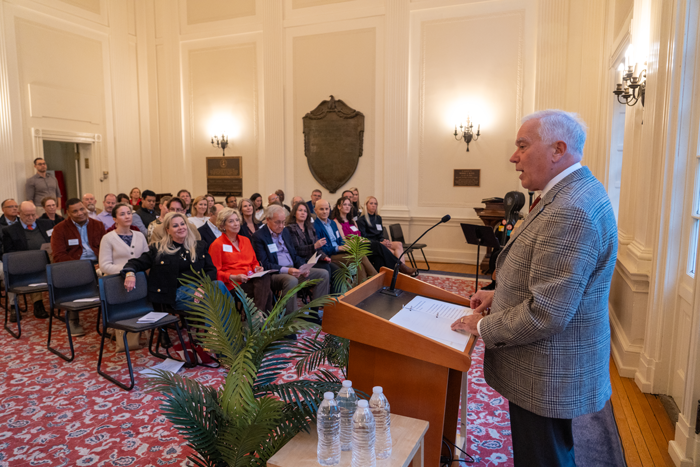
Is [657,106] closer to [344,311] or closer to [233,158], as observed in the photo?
[344,311]

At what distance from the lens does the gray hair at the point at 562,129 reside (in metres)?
1.57

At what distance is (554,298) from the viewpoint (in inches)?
57.2

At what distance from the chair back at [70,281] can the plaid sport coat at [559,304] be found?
13.3 ft

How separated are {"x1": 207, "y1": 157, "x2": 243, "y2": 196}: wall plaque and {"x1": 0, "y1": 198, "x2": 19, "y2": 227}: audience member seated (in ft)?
14.7

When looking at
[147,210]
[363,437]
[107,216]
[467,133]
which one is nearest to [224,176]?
[147,210]

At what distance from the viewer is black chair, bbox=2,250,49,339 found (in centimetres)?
471

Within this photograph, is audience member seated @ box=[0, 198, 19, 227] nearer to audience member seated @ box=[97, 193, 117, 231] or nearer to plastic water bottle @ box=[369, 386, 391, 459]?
audience member seated @ box=[97, 193, 117, 231]

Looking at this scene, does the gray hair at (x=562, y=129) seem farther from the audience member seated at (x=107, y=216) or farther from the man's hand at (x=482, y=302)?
the audience member seated at (x=107, y=216)

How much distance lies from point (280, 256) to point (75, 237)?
94.3 inches

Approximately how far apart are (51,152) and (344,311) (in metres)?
12.4

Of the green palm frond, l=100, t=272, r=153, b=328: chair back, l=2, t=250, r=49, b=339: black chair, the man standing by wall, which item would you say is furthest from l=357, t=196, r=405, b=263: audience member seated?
the man standing by wall

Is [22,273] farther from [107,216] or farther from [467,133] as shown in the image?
[467,133]

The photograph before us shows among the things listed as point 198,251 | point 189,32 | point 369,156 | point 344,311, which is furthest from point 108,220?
point 344,311

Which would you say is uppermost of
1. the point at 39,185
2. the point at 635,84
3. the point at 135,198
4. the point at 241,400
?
the point at 635,84
